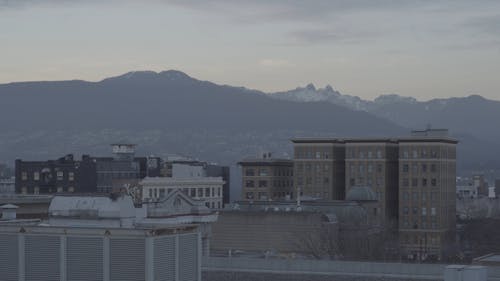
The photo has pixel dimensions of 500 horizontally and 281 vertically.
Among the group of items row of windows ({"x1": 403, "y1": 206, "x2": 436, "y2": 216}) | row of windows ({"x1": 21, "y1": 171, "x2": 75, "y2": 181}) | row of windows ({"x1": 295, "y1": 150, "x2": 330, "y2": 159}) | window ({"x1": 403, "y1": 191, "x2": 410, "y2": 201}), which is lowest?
row of windows ({"x1": 403, "y1": 206, "x2": 436, "y2": 216})

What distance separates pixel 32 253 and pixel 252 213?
52.1 metres

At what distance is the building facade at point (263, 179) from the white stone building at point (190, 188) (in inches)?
177

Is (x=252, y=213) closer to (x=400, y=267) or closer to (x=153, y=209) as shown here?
(x=153, y=209)

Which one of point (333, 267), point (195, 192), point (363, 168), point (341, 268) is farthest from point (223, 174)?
point (341, 268)

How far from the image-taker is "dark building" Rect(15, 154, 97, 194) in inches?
4990

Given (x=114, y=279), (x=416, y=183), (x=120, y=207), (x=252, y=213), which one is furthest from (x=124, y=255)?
(x=416, y=183)

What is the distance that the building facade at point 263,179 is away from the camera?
130 meters

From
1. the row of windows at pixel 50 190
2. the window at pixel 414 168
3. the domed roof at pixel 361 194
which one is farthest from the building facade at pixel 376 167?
the row of windows at pixel 50 190

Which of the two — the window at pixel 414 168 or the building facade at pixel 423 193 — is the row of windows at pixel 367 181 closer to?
the building facade at pixel 423 193

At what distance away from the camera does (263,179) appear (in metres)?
130

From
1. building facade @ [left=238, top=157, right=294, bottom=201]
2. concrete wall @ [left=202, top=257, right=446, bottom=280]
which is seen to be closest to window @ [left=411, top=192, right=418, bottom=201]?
building facade @ [left=238, top=157, right=294, bottom=201]

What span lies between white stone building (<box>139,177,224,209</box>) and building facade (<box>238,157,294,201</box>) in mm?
4491

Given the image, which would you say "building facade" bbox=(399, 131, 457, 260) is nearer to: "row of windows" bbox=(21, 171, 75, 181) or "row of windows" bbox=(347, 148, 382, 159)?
"row of windows" bbox=(347, 148, 382, 159)

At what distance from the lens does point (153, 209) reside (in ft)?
235
